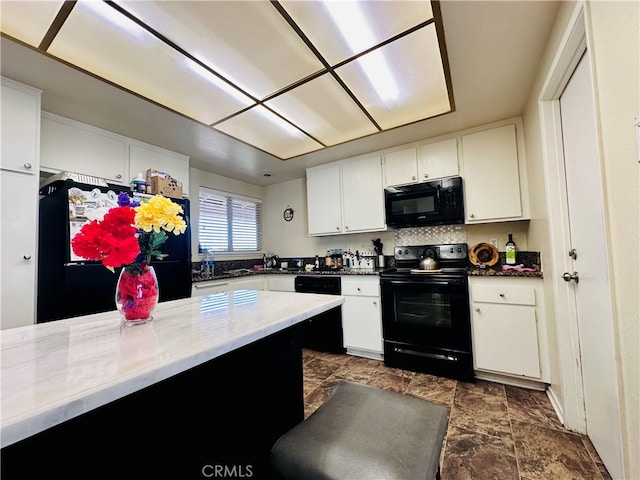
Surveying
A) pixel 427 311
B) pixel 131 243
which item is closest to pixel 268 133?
pixel 131 243

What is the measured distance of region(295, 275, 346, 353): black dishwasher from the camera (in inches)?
121

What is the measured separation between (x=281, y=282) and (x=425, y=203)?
200cm

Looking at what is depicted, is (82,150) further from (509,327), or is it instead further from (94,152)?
(509,327)

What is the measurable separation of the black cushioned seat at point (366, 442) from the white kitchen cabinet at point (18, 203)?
2070mm

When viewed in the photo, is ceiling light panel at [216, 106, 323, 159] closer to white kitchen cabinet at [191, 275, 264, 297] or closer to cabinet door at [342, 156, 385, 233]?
cabinet door at [342, 156, 385, 233]

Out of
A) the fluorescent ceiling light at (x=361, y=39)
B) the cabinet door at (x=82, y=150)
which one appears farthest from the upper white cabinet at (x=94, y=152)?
the fluorescent ceiling light at (x=361, y=39)

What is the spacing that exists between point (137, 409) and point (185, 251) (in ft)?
7.03

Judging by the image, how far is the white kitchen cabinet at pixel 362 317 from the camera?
2832mm

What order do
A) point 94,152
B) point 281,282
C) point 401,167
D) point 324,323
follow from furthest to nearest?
point 281,282
point 324,323
point 401,167
point 94,152

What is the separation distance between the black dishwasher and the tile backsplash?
0.94 m

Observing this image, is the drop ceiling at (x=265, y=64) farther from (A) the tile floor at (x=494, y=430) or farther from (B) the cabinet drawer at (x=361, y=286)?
(A) the tile floor at (x=494, y=430)

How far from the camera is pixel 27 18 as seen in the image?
141 cm

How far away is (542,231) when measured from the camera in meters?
2.01

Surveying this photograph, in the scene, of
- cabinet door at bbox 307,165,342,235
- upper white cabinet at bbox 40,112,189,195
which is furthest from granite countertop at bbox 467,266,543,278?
upper white cabinet at bbox 40,112,189,195
